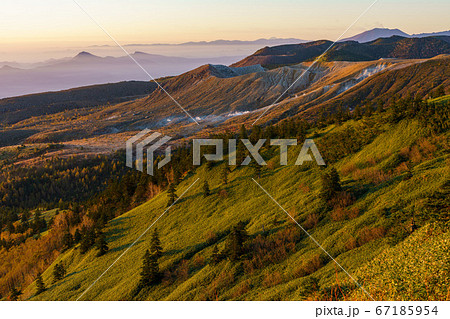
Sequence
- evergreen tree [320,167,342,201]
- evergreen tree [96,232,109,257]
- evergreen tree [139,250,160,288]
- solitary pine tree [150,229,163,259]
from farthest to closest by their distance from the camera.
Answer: evergreen tree [96,232,109,257] → solitary pine tree [150,229,163,259] → evergreen tree [320,167,342,201] → evergreen tree [139,250,160,288]

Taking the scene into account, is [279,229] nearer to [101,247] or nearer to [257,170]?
Result: [257,170]

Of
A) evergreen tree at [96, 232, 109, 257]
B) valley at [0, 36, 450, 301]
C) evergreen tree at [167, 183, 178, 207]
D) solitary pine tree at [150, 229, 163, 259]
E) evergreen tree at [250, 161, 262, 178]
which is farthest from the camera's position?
evergreen tree at [167, 183, 178, 207]

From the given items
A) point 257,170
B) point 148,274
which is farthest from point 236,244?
point 257,170

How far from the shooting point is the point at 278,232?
54.9 ft

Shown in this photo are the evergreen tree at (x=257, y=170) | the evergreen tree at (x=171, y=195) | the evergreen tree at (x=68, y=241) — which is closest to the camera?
the evergreen tree at (x=257, y=170)

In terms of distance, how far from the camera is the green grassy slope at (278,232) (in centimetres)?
1180

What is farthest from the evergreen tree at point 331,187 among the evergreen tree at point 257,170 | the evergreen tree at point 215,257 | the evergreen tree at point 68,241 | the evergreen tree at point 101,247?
the evergreen tree at point 68,241

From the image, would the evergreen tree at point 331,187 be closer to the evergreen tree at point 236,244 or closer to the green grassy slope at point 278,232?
the green grassy slope at point 278,232

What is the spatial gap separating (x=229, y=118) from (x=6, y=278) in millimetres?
95705

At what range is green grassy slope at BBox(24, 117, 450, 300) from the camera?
11.8 m

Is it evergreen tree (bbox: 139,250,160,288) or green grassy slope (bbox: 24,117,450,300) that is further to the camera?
evergreen tree (bbox: 139,250,160,288)

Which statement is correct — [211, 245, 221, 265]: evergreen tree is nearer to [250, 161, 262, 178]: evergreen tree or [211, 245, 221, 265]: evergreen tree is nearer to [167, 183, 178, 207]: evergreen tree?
[250, 161, 262, 178]: evergreen tree

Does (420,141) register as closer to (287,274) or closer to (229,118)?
(287,274)

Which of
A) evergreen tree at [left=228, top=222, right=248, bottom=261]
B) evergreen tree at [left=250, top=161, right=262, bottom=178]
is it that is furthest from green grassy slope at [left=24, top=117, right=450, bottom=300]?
evergreen tree at [left=250, top=161, right=262, bottom=178]
